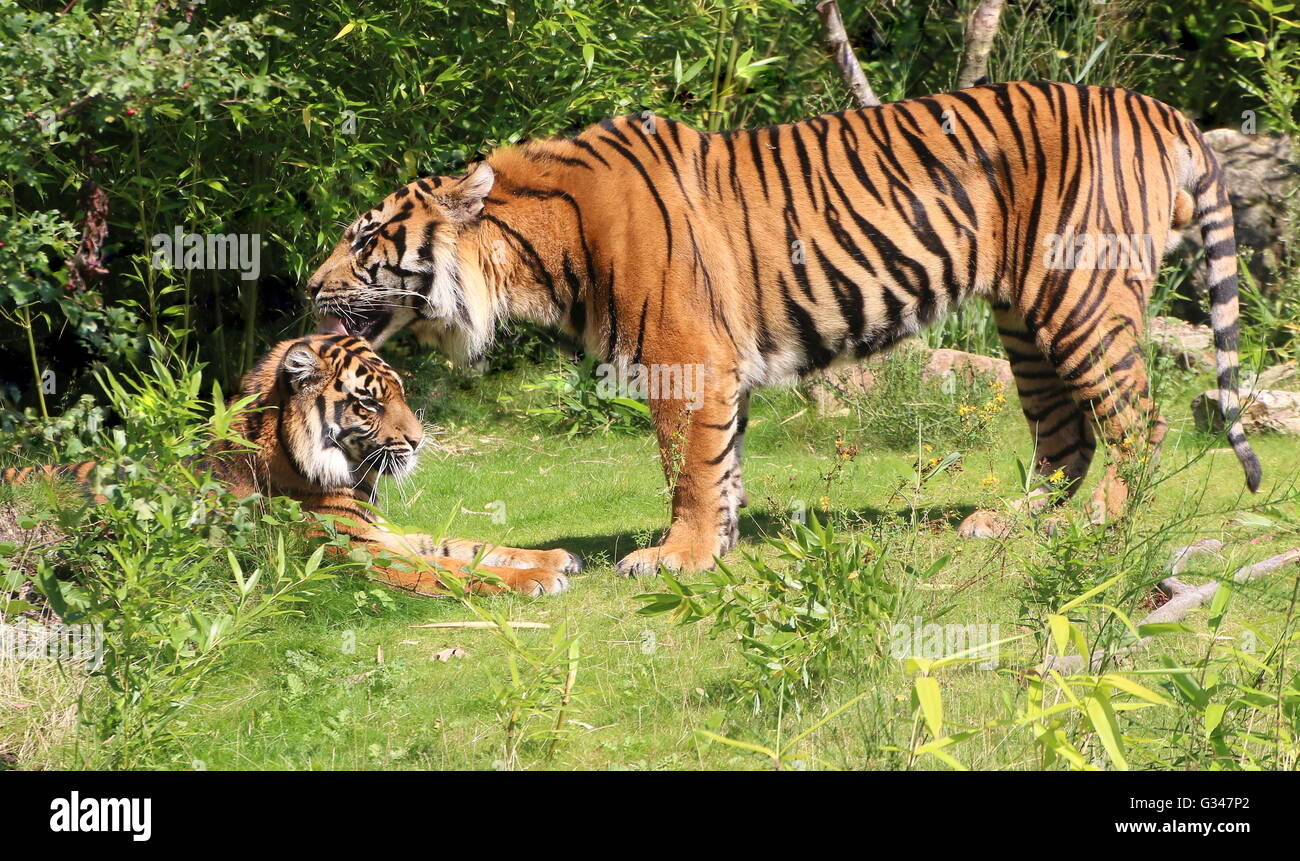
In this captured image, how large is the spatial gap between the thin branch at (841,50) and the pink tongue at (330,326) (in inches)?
151

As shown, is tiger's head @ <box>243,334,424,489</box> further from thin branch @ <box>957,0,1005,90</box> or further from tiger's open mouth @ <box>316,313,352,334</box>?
thin branch @ <box>957,0,1005,90</box>

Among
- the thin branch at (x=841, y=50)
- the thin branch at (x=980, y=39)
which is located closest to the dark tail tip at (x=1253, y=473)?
the thin branch at (x=841, y=50)

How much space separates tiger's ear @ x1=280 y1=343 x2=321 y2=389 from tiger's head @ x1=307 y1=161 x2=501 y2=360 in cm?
40

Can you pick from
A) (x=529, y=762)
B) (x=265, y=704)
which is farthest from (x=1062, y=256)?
(x=265, y=704)

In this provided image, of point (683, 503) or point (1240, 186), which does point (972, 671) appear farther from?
point (1240, 186)

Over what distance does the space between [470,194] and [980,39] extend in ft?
13.5

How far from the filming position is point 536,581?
513cm

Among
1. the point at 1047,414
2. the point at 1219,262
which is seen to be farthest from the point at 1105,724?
the point at 1047,414

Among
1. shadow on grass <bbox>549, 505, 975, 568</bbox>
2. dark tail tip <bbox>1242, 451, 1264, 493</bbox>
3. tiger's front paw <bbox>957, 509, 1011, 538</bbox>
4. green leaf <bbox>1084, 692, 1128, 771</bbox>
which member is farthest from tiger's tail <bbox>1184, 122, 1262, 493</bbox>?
green leaf <bbox>1084, 692, 1128, 771</bbox>

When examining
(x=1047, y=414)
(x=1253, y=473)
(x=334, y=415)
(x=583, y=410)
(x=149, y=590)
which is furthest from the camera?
(x=583, y=410)

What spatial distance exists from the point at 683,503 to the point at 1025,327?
67.0 inches

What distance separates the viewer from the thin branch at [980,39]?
8.14 m

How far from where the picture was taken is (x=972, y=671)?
420cm

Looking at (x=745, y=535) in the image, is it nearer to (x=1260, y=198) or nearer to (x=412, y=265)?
(x=412, y=265)
